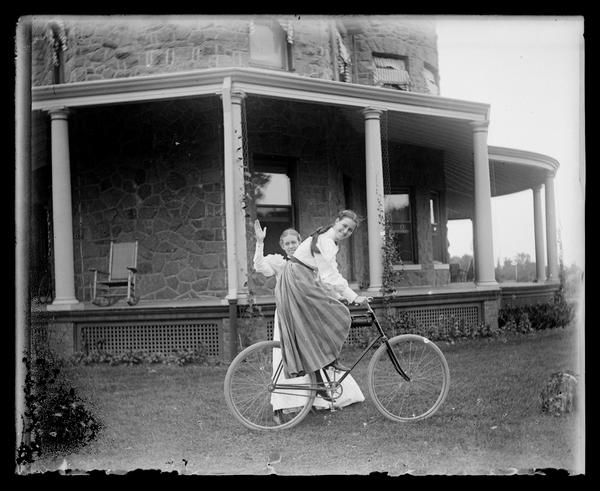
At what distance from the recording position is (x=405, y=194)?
9195 millimetres

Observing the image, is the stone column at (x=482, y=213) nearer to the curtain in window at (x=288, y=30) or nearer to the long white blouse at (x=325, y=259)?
the curtain in window at (x=288, y=30)

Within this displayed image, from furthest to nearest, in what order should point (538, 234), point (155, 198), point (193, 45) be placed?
point (155, 198) → point (193, 45) → point (538, 234)

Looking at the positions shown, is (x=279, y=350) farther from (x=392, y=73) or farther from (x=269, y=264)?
(x=392, y=73)

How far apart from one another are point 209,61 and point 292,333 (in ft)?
12.3

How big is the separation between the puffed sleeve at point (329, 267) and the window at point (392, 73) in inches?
203

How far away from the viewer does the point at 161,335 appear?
6625mm

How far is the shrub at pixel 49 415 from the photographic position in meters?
4.82

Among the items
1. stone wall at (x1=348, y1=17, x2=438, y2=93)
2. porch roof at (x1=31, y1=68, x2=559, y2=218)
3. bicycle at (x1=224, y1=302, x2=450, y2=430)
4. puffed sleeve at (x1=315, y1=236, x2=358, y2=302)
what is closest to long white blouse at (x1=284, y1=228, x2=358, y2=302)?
puffed sleeve at (x1=315, y1=236, x2=358, y2=302)

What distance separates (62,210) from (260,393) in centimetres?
341

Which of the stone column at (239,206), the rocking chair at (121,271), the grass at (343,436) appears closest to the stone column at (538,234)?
the grass at (343,436)

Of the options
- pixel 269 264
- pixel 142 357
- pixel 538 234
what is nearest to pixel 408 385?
pixel 269 264

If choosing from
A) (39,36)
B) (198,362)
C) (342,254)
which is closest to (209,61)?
(39,36)

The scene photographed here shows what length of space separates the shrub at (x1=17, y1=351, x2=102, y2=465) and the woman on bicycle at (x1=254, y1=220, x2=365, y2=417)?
1.57m

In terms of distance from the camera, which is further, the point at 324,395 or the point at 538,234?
the point at 538,234
